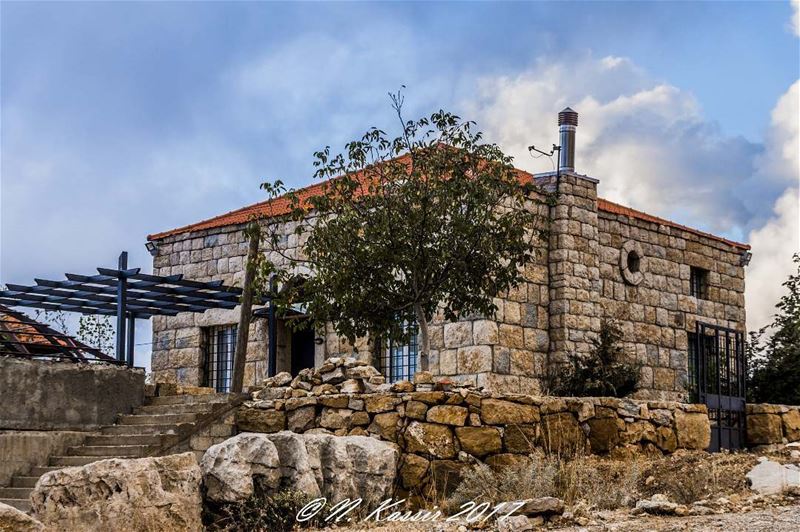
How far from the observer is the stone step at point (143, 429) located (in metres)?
14.4

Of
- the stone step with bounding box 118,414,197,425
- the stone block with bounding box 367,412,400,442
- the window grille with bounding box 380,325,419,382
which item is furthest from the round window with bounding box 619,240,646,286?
the stone step with bounding box 118,414,197,425

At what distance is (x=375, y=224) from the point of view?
16.0 metres

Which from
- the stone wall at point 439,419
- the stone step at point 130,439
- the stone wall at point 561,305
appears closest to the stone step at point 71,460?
the stone step at point 130,439

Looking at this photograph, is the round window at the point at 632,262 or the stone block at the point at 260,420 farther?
the round window at the point at 632,262

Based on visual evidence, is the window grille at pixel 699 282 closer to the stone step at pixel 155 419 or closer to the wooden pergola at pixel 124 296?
the wooden pergola at pixel 124 296

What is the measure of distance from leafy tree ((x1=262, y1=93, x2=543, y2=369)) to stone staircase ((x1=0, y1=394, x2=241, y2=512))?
2542 mm

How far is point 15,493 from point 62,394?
154 centimetres

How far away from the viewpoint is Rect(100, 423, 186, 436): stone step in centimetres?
1444

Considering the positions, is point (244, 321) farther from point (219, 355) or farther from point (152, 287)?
point (219, 355)

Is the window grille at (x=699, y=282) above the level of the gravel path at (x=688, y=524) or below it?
above

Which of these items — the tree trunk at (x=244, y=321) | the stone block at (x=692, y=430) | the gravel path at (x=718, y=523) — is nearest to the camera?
the gravel path at (x=718, y=523)

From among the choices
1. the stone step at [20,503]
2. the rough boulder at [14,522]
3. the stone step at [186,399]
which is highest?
the stone step at [186,399]

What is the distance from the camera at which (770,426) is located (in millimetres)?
17906

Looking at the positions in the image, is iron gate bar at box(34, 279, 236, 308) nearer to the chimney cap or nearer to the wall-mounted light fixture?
the wall-mounted light fixture
